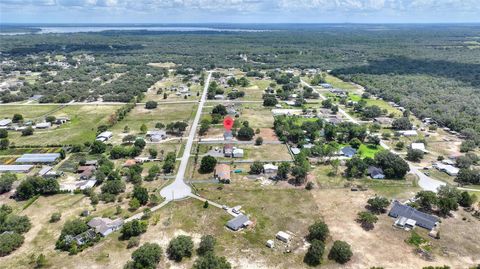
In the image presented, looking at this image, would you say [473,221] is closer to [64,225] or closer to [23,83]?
[64,225]

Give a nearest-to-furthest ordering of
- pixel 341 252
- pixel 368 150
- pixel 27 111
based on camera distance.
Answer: pixel 341 252 < pixel 368 150 < pixel 27 111

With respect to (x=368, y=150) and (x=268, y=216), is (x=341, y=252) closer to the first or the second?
(x=268, y=216)

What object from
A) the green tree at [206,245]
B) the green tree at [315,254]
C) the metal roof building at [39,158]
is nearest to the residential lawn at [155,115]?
the metal roof building at [39,158]

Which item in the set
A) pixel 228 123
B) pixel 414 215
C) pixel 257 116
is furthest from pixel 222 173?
pixel 257 116

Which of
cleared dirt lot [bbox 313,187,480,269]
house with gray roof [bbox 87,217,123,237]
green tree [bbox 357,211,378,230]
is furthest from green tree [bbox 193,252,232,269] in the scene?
green tree [bbox 357,211,378,230]

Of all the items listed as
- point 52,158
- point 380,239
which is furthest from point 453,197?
point 52,158

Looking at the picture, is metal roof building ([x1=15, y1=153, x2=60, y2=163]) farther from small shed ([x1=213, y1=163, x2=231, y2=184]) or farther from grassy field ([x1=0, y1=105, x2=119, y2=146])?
small shed ([x1=213, y1=163, x2=231, y2=184])
